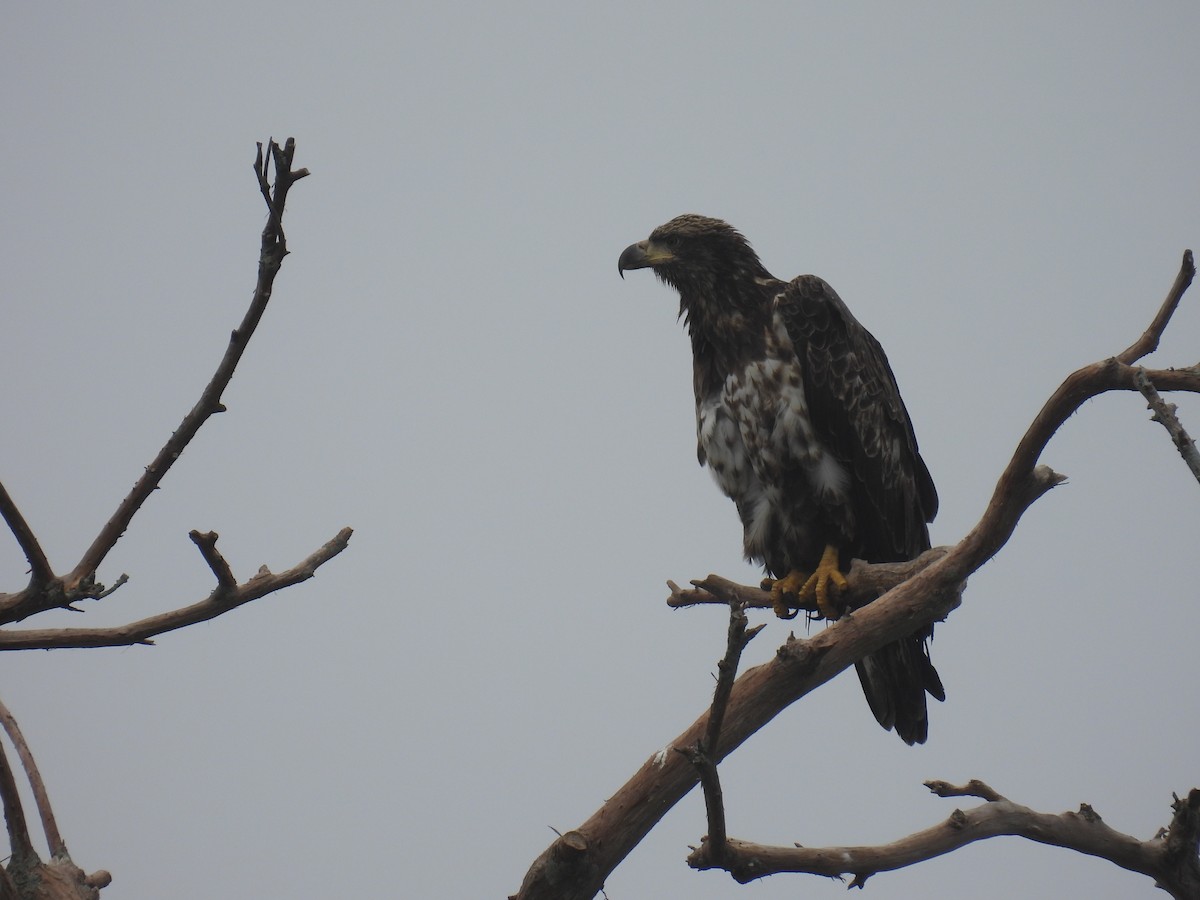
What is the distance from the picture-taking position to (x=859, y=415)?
19.8ft

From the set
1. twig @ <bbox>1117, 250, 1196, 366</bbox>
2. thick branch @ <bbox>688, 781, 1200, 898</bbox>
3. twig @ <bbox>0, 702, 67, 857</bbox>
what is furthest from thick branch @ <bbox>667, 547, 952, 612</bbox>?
twig @ <bbox>0, 702, 67, 857</bbox>

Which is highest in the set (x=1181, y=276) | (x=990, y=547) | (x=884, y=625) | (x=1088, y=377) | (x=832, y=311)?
(x=832, y=311)

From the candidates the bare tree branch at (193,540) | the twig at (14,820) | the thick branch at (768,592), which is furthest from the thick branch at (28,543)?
the thick branch at (768,592)

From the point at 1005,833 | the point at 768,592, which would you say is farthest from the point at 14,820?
the point at 1005,833

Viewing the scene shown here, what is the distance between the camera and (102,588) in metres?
3.70

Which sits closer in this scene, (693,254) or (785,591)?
(785,591)

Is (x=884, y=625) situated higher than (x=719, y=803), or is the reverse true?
(x=884, y=625)

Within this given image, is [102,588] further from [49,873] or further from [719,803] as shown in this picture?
[719,803]

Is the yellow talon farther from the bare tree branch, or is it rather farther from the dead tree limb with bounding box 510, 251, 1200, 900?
the bare tree branch

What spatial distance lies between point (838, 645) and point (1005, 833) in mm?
1645

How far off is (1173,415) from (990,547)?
4.26 feet

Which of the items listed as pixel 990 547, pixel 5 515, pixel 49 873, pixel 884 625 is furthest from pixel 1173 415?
pixel 49 873

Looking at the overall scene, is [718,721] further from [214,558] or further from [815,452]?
[815,452]

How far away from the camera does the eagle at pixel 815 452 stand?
6000 mm
